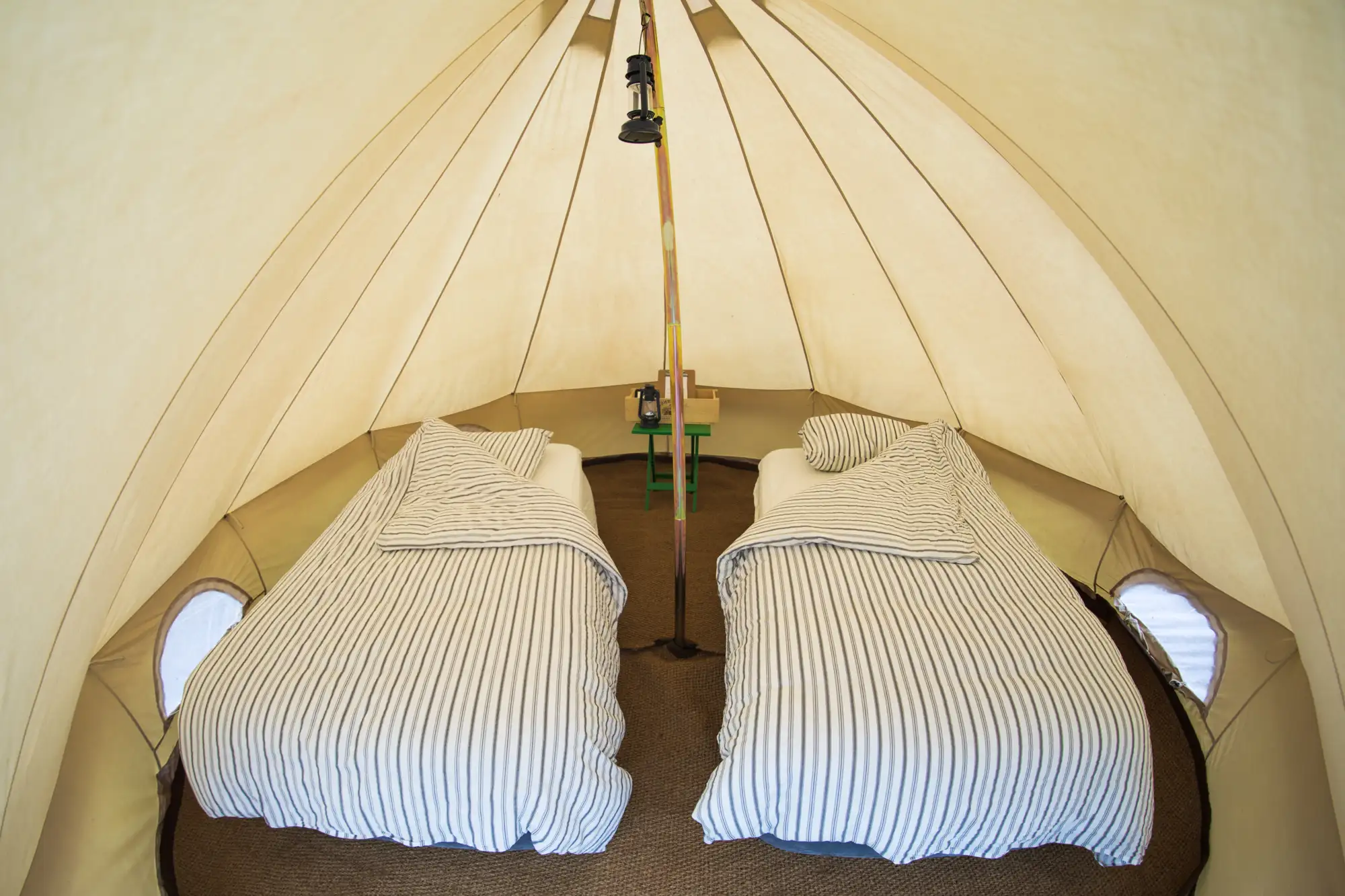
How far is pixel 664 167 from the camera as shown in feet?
6.22

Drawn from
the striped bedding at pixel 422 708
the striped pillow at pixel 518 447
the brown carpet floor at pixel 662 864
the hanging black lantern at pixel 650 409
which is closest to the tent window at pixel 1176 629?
the brown carpet floor at pixel 662 864

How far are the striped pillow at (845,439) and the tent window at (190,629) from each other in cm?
230

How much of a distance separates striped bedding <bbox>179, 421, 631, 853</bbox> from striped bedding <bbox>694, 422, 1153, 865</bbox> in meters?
0.36

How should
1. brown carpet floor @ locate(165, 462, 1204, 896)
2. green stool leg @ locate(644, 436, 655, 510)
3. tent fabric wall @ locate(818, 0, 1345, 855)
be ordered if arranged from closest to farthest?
tent fabric wall @ locate(818, 0, 1345, 855) → brown carpet floor @ locate(165, 462, 1204, 896) → green stool leg @ locate(644, 436, 655, 510)

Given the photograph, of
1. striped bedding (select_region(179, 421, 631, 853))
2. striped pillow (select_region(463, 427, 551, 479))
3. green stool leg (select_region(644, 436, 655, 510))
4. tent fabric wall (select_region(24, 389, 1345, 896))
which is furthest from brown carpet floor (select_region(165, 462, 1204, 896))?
green stool leg (select_region(644, 436, 655, 510))

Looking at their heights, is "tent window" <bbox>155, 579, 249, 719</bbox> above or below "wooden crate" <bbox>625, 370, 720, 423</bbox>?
below

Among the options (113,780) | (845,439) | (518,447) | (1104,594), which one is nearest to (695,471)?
(845,439)

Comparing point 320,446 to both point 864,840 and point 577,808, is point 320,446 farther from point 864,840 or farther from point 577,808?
point 864,840

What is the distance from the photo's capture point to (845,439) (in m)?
2.80

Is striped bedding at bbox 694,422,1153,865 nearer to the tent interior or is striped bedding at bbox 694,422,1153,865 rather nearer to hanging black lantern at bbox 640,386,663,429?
the tent interior

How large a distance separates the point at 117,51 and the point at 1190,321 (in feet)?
7.01

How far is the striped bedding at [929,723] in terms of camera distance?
140cm

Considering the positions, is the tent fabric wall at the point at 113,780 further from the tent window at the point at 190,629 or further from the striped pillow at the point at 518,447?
the striped pillow at the point at 518,447

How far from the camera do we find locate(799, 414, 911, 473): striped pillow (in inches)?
109
